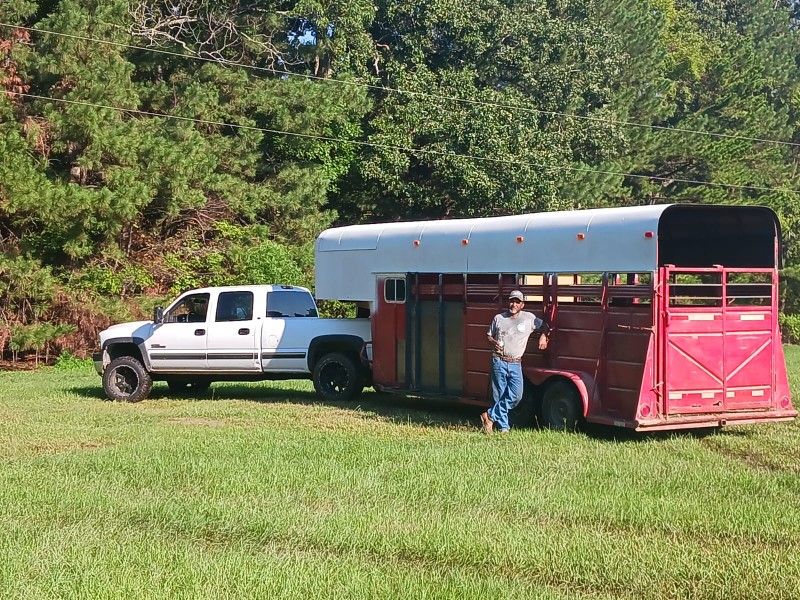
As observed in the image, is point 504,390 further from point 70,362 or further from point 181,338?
point 70,362

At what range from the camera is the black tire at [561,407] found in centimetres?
1378

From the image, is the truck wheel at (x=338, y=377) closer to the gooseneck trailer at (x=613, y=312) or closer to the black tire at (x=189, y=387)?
the gooseneck trailer at (x=613, y=312)

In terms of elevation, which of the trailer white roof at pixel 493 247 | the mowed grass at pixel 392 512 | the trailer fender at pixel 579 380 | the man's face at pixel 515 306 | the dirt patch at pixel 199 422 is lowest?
the mowed grass at pixel 392 512

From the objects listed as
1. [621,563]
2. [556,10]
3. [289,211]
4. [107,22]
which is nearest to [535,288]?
[621,563]

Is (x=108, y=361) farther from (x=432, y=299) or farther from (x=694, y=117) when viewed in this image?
(x=694, y=117)

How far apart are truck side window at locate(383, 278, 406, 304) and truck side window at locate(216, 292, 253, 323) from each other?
2632 millimetres

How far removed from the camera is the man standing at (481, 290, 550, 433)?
1388cm

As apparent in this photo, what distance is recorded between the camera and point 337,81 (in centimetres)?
3622

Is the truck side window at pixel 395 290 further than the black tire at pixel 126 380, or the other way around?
the black tire at pixel 126 380

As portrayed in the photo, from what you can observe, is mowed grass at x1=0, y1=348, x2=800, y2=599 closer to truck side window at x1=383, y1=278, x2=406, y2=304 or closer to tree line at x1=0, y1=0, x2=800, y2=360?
truck side window at x1=383, y1=278, x2=406, y2=304

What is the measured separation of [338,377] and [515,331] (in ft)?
16.2

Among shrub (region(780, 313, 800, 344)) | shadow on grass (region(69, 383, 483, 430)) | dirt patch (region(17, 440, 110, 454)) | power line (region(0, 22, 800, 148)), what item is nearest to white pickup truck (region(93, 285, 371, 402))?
shadow on grass (region(69, 383, 483, 430))

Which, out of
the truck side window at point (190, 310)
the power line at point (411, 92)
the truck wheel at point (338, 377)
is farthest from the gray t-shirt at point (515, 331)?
the power line at point (411, 92)

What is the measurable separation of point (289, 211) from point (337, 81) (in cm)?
459
